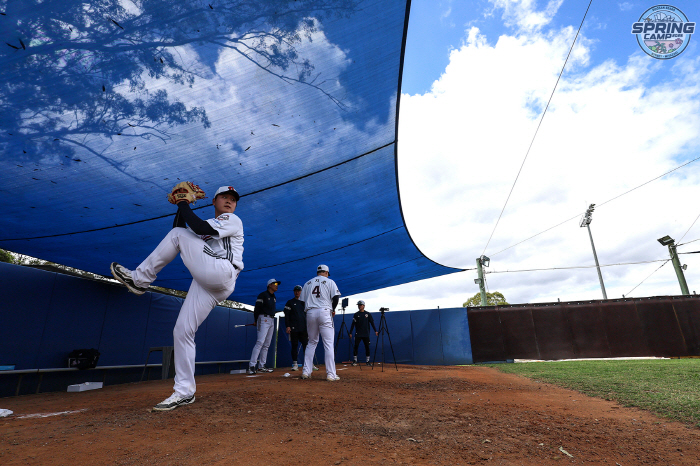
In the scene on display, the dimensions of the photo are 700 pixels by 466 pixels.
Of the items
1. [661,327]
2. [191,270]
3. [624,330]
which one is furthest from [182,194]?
[661,327]

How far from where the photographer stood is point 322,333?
4.47 metres

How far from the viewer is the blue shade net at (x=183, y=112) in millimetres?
2205

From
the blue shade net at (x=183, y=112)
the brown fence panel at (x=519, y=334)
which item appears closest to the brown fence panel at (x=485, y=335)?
the brown fence panel at (x=519, y=334)

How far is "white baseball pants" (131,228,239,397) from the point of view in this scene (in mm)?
2262

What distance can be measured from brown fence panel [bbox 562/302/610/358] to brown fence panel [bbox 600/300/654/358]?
0.15 meters

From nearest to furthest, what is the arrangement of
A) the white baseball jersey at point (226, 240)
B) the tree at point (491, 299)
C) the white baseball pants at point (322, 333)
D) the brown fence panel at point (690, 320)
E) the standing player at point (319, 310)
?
1. the white baseball jersey at point (226, 240)
2. the white baseball pants at point (322, 333)
3. the standing player at point (319, 310)
4. the brown fence panel at point (690, 320)
5. the tree at point (491, 299)

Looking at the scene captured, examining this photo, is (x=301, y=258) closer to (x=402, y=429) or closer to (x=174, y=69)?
(x=174, y=69)

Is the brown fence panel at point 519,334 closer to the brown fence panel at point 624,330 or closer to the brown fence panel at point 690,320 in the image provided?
the brown fence panel at point 624,330

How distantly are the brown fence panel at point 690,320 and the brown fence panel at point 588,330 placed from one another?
6.88 feet

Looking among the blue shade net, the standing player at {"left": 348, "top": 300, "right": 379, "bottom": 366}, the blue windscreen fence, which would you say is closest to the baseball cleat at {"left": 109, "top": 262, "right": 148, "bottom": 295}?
the blue shade net

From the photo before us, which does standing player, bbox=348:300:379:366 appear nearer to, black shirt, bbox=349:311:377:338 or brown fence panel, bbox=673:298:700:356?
black shirt, bbox=349:311:377:338

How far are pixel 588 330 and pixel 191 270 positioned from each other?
11.7m

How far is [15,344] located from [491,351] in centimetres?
1074

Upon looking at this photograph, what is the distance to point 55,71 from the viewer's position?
7.38ft
